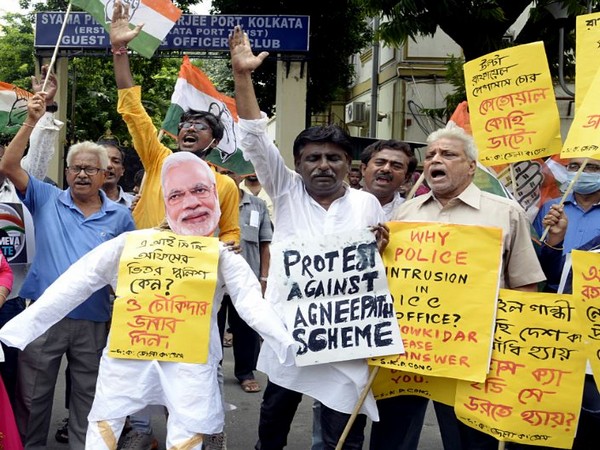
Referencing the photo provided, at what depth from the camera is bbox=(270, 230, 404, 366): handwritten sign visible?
3801 mm

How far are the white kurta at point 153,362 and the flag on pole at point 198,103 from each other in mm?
2647

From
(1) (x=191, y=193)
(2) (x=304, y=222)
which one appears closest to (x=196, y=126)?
(1) (x=191, y=193)

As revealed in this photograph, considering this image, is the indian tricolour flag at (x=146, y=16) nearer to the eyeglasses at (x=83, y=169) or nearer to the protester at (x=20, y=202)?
the protester at (x=20, y=202)

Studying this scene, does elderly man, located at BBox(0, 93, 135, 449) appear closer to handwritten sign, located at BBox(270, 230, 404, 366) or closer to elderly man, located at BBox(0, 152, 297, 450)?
elderly man, located at BBox(0, 152, 297, 450)

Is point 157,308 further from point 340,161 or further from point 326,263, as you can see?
point 340,161

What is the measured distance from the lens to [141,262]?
3.71m

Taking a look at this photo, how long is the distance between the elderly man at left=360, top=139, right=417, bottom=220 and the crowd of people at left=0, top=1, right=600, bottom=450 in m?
0.85

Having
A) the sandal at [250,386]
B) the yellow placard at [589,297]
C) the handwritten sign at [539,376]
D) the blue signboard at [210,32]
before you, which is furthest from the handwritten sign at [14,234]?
the blue signboard at [210,32]

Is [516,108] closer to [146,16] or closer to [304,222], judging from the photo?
[304,222]

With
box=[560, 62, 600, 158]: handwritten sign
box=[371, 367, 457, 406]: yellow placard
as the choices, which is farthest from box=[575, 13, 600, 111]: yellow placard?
box=[371, 367, 457, 406]: yellow placard

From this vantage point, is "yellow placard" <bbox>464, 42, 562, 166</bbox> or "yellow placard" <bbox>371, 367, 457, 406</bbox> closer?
"yellow placard" <bbox>371, 367, 457, 406</bbox>

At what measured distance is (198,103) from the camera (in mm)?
6684

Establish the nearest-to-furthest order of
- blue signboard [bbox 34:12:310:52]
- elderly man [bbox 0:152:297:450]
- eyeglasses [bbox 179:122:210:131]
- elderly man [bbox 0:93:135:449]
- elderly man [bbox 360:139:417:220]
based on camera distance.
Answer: elderly man [bbox 0:152:297:450]
elderly man [bbox 0:93:135:449]
eyeglasses [bbox 179:122:210:131]
elderly man [bbox 360:139:417:220]
blue signboard [bbox 34:12:310:52]

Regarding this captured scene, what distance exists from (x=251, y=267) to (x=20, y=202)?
2.55 m
